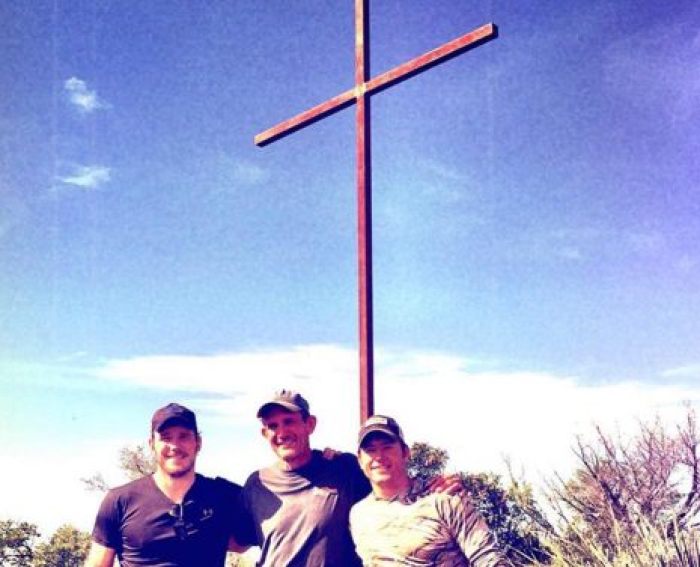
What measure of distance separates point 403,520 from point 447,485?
1.03 feet

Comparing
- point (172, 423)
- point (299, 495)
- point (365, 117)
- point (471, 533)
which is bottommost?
point (471, 533)

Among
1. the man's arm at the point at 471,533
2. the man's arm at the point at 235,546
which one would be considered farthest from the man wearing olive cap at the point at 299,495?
the man's arm at the point at 471,533

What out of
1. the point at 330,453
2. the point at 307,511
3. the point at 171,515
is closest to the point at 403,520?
the point at 307,511

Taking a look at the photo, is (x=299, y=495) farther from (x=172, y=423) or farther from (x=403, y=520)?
(x=172, y=423)

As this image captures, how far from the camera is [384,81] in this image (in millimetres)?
6008

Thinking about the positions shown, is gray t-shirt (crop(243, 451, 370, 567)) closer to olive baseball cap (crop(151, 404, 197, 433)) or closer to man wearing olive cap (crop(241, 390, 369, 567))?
man wearing olive cap (crop(241, 390, 369, 567))

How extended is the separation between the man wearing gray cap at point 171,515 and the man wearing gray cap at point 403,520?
0.92 metres

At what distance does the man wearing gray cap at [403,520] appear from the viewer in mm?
4180

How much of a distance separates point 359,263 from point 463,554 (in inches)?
90.1

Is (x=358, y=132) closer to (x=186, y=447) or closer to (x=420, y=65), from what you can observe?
(x=420, y=65)

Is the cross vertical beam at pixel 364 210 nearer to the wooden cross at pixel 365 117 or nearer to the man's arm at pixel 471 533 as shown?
the wooden cross at pixel 365 117

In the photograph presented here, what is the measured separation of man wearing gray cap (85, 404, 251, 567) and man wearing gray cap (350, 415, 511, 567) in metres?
0.92

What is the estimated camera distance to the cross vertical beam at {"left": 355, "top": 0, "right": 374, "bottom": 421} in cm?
547

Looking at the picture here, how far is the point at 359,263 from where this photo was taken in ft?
18.9
